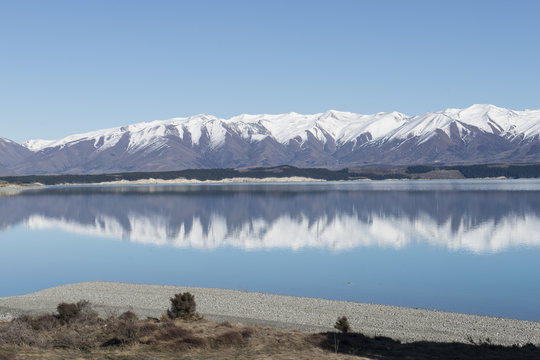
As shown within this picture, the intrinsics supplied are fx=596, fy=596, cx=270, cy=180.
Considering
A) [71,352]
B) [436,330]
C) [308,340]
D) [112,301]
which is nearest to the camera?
[71,352]

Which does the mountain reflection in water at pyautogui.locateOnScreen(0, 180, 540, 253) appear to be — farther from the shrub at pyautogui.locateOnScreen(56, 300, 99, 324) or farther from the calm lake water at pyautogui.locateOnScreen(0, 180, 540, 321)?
the shrub at pyautogui.locateOnScreen(56, 300, 99, 324)

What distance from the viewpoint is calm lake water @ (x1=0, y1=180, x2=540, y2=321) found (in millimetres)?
37531

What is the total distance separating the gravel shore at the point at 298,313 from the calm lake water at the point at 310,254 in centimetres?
413

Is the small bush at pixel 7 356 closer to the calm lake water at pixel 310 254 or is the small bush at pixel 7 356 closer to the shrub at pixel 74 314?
the shrub at pixel 74 314

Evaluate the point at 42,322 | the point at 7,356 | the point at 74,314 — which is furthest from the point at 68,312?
the point at 7,356

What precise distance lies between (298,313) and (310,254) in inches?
1046

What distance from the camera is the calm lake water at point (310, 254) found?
123 ft

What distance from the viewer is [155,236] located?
73.8 meters

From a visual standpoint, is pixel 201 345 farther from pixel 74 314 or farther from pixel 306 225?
pixel 306 225

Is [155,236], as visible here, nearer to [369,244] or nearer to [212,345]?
[369,244]

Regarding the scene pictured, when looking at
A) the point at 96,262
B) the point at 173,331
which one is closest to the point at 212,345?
the point at 173,331

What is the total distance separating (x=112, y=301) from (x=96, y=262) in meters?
22.6

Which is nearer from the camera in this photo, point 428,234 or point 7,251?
point 7,251

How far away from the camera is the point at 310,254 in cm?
5456
